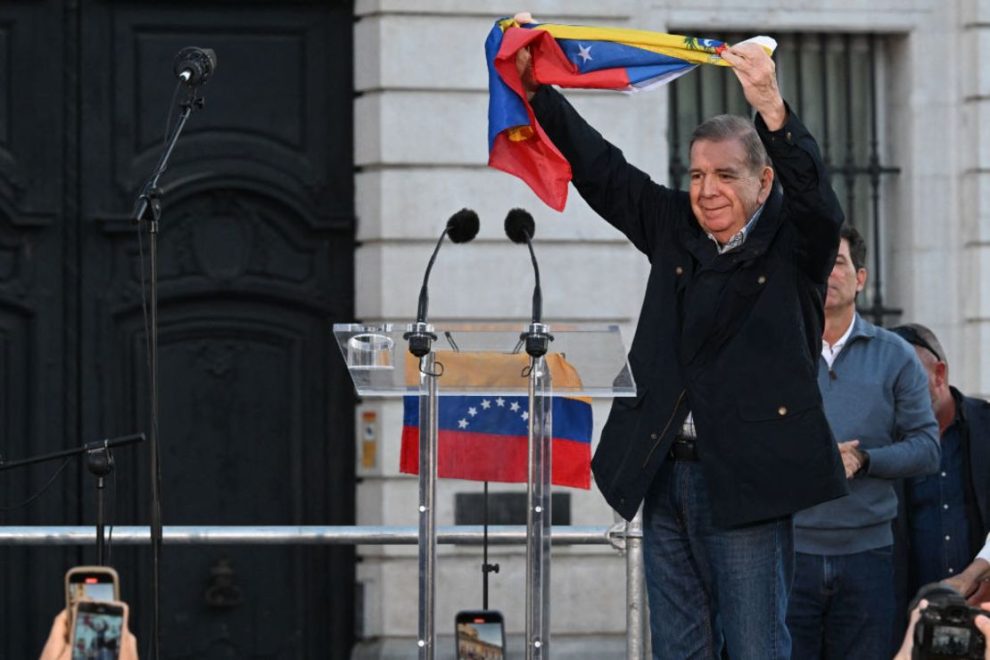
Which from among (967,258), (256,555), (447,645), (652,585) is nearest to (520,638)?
(447,645)

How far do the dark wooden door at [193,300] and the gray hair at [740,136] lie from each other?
17.8ft

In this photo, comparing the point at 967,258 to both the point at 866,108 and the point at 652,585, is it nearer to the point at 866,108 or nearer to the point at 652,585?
the point at 866,108

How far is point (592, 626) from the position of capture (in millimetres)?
10711

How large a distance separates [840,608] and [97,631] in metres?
2.95

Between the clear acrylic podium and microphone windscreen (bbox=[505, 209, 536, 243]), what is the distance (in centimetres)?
61

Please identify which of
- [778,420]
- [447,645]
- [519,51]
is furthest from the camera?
[447,645]

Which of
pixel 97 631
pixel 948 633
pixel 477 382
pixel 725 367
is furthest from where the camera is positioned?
pixel 477 382

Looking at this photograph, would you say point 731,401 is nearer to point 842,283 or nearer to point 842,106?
point 842,283

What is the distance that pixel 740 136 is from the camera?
5.76 metres

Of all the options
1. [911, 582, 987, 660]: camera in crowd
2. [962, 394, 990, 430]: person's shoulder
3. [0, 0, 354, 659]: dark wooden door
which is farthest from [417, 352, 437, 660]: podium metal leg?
[0, 0, 354, 659]: dark wooden door

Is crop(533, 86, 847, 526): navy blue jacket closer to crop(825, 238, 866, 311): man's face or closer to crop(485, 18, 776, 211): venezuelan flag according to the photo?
crop(485, 18, 776, 211): venezuelan flag

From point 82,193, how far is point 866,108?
4517 millimetres

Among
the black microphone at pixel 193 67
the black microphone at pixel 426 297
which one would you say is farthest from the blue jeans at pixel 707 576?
the black microphone at pixel 193 67

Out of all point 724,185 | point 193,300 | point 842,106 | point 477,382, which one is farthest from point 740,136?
point 842,106
